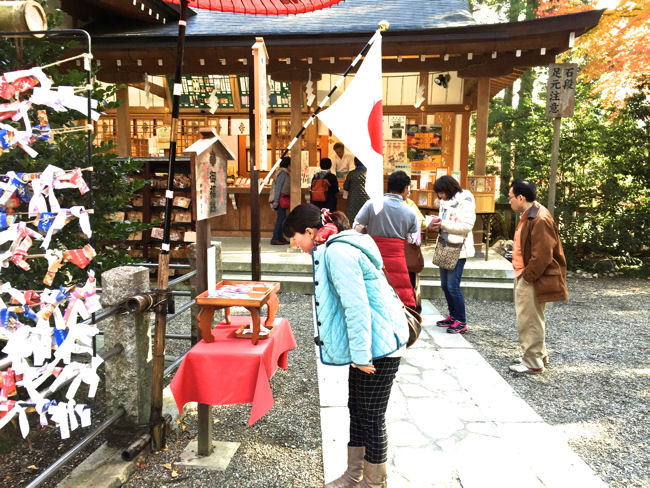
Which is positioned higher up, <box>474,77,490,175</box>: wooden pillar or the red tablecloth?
<box>474,77,490,175</box>: wooden pillar

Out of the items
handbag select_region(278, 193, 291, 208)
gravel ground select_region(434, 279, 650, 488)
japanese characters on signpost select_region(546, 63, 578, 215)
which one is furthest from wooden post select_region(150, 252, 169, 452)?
japanese characters on signpost select_region(546, 63, 578, 215)

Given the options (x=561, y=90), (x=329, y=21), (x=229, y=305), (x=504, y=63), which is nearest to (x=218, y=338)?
(x=229, y=305)

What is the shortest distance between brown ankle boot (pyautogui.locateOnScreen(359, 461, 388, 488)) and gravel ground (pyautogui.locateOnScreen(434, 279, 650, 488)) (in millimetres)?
1667

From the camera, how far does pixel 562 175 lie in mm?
11562

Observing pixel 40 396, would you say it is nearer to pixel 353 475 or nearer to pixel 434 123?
pixel 353 475

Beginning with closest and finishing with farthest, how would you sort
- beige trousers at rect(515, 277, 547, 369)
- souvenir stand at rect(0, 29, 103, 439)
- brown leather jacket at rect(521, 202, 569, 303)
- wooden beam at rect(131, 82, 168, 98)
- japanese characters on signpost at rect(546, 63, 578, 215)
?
Answer: souvenir stand at rect(0, 29, 103, 439) < brown leather jacket at rect(521, 202, 569, 303) < beige trousers at rect(515, 277, 547, 369) < japanese characters on signpost at rect(546, 63, 578, 215) < wooden beam at rect(131, 82, 168, 98)

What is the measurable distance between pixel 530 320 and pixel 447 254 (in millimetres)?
1346

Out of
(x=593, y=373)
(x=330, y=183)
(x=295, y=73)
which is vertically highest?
(x=295, y=73)

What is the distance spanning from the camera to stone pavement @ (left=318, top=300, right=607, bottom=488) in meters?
3.30

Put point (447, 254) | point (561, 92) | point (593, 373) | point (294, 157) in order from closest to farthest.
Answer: point (593, 373) < point (447, 254) < point (561, 92) < point (294, 157)

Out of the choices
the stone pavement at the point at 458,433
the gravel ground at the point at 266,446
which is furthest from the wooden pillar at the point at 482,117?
the gravel ground at the point at 266,446

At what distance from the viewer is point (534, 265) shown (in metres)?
4.68

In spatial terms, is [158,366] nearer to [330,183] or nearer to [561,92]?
[330,183]

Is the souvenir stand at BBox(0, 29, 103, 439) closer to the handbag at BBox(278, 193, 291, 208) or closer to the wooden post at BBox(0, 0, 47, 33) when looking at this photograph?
the wooden post at BBox(0, 0, 47, 33)
